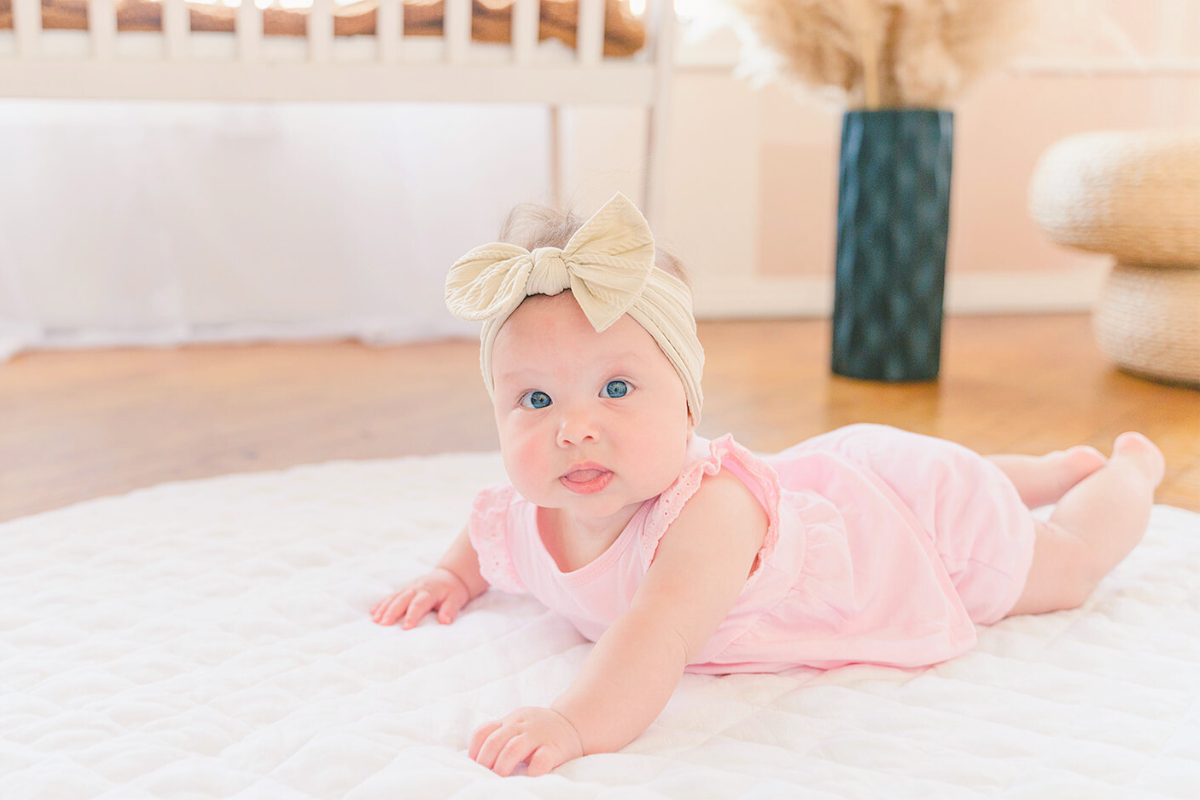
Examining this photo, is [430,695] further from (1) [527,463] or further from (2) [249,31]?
(2) [249,31]

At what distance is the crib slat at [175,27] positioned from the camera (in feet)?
4.69

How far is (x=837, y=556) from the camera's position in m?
0.83

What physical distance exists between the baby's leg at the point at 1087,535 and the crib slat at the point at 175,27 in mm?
1209

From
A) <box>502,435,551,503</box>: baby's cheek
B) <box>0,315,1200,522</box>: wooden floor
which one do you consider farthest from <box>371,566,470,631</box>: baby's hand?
<box>0,315,1200,522</box>: wooden floor

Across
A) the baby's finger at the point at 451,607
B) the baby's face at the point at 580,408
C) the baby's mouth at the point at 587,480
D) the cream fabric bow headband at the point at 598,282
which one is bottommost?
the baby's finger at the point at 451,607

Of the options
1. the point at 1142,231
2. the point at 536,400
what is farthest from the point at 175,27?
the point at 1142,231

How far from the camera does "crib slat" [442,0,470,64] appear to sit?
4.96 feet

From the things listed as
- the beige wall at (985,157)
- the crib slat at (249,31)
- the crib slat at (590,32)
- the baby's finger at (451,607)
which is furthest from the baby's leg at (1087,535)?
the beige wall at (985,157)

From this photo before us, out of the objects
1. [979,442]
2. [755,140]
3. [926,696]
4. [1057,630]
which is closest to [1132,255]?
[979,442]

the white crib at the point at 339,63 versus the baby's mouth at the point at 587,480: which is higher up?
the white crib at the point at 339,63

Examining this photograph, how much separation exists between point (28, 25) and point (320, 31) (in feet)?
1.18

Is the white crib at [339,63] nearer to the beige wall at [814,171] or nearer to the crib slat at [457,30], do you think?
the crib slat at [457,30]

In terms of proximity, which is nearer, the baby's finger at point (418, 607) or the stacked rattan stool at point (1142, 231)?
the baby's finger at point (418, 607)

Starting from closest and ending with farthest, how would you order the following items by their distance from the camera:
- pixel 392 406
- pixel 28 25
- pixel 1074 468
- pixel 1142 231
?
pixel 1074 468, pixel 28 25, pixel 392 406, pixel 1142 231
